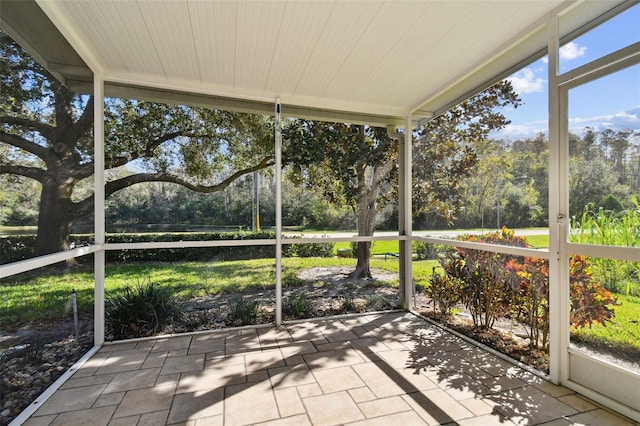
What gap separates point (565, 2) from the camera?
211cm

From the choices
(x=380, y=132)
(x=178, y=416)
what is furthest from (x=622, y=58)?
(x=178, y=416)

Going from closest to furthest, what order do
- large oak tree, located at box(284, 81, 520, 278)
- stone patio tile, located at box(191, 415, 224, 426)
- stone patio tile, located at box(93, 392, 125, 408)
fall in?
stone patio tile, located at box(191, 415, 224, 426), stone patio tile, located at box(93, 392, 125, 408), large oak tree, located at box(284, 81, 520, 278)

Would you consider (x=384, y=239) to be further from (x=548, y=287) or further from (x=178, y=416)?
(x=178, y=416)

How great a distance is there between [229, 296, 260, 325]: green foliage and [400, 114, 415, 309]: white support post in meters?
1.91

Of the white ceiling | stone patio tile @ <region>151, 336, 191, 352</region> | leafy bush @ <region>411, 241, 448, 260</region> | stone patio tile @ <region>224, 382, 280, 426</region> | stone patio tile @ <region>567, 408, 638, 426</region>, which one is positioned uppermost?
the white ceiling

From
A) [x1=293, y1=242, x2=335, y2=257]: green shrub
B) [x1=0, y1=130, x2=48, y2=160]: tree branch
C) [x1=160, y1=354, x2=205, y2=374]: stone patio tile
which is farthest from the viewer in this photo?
[x1=293, y1=242, x2=335, y2=257]: green shrub

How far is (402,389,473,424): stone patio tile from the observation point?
1.92 metres

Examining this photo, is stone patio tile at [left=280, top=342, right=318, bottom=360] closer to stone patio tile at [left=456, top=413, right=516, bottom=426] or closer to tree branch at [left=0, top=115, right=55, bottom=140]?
stone patio tile at [left=456, top=413, right=516, bottom=426]

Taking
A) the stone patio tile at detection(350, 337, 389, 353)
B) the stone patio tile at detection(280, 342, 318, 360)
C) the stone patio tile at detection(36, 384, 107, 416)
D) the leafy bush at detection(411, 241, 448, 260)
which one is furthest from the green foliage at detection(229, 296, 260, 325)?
the leafy bush at detection(411, 241, 448, 260)

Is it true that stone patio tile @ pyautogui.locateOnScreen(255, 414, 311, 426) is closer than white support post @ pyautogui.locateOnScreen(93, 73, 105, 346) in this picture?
Yes

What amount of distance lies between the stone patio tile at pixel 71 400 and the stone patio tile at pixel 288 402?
1210 millimetres

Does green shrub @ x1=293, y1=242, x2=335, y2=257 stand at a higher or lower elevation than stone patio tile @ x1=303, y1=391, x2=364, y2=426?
higher

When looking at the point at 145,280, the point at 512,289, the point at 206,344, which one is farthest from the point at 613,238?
the point at 145,280

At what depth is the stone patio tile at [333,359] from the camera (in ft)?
8.59
